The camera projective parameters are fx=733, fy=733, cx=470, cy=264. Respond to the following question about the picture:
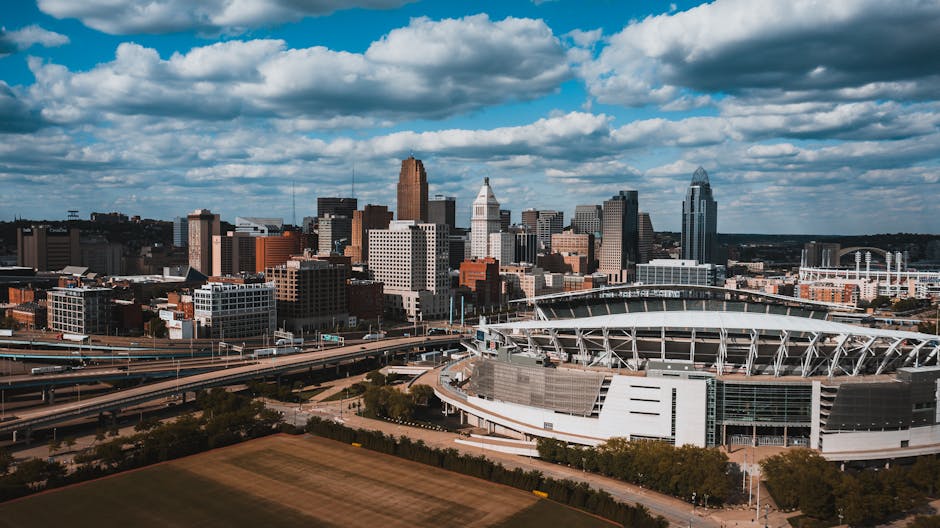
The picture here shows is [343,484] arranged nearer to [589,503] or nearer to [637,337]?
[589,503]

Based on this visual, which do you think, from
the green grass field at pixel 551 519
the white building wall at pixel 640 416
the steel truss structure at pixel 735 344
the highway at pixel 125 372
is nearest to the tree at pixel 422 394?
the steel truss structure at pixel 735 344

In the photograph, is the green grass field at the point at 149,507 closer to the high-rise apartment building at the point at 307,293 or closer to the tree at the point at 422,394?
the tree at the point at 422,394

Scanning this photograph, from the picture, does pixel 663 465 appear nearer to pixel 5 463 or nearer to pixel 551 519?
pixel 551 519

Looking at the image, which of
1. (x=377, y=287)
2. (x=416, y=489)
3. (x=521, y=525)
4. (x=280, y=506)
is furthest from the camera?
(x=377, y=287)

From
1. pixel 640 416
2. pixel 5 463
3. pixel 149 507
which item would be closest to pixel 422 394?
pixel 640 416

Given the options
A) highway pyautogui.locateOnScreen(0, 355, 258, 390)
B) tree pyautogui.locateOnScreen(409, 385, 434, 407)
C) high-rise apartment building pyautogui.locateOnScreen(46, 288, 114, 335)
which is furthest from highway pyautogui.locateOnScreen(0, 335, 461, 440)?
high-rise apartment building pyautogui.locateOnScreen(46, 288, 114, 335)

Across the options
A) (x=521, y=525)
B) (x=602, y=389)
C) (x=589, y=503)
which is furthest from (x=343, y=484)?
(x=602, y=389)
